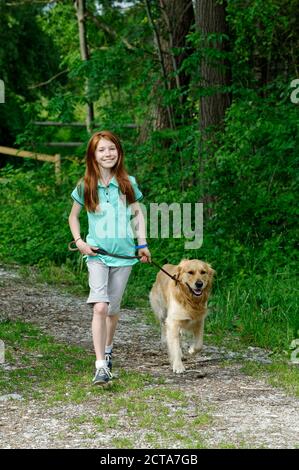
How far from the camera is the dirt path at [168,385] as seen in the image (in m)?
5.12

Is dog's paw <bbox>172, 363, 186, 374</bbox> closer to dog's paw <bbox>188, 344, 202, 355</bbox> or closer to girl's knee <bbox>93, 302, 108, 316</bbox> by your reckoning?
dog's paw <bbox>188, 344, 202, 355</bbox>

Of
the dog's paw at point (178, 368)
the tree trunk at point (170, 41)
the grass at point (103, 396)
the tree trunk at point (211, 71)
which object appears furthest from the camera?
the tree trunk at point (170, 41)

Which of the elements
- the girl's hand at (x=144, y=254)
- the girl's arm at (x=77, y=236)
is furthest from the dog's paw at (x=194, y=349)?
the girl's arm at (x=77, y=236)

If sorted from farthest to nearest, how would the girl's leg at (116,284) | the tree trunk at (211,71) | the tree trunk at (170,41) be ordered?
the tree trunk at (170,41)
the tree trunk at (211,71)
the girl's leg at (116,284)

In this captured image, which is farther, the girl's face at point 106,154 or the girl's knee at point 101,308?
the girl's face at point 106,154

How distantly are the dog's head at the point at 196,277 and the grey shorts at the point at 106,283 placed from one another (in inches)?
25.8

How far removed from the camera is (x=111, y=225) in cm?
642

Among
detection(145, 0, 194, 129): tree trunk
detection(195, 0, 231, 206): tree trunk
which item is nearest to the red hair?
detection(195, 0, 231, 206): tree trunk

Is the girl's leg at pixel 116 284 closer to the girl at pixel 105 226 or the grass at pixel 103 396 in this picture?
the girl at pixel 105 226

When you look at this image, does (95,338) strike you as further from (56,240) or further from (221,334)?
(56,240)

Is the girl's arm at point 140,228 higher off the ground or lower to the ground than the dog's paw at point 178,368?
higher

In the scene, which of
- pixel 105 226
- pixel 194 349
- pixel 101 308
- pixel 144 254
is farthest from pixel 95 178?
pixel 194 349

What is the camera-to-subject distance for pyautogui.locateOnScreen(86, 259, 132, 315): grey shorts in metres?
6.34

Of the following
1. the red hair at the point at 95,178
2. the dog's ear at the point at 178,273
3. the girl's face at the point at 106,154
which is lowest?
the dog's ear at the point at 178,273
